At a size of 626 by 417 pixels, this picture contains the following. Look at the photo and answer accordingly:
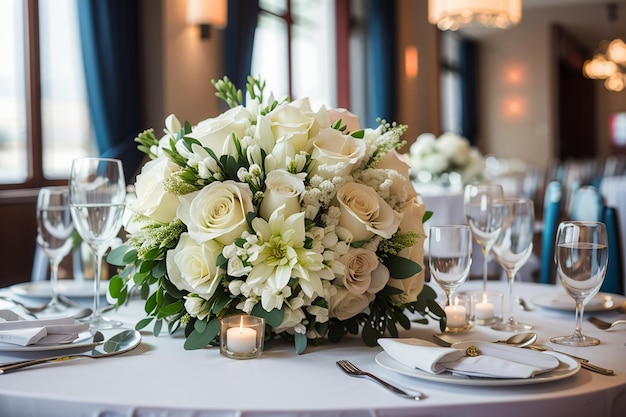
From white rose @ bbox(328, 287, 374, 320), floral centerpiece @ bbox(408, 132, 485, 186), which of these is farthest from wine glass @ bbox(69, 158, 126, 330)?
floral centerpiece @ bbox(408, 132, 485, 186)

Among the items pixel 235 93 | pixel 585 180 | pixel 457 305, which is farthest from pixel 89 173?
pixel 585 180

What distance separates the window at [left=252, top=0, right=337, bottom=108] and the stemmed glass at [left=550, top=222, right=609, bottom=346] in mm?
5141

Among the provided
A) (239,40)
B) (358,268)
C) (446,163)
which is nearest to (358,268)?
Answer: (358,268)

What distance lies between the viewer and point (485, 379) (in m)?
0.98

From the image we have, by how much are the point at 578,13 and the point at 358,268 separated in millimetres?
14084

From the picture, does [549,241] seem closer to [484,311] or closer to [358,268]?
[484,311]

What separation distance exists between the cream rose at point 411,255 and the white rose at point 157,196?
0.39 m

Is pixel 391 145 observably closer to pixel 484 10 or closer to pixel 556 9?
pixel 484 10

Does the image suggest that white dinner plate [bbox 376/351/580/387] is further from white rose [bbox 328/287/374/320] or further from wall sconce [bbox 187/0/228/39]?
wall sconce [bbox 187/0/228/39]

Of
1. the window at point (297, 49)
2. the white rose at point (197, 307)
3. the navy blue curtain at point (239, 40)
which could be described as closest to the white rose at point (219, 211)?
the white rose at point (197, 307)

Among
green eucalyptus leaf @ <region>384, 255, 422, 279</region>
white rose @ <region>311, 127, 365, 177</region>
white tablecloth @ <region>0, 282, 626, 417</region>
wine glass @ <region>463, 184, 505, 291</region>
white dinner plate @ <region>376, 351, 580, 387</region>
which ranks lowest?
white tablecloth @ <region>0, 282, 626, 417</region>

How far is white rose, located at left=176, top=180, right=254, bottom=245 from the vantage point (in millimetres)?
1150

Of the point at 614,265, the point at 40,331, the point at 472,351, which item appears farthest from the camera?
the point at 614,265

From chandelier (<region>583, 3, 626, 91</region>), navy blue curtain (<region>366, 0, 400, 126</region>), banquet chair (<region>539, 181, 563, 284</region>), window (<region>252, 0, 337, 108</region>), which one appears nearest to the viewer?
banquet chair (<region>539, 181, 563, 284</region>)
